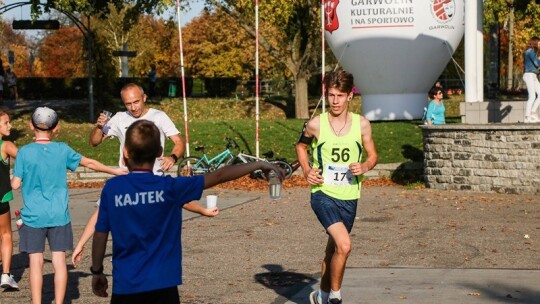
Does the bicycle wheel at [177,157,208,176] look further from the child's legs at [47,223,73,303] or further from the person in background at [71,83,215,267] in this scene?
the child's legs at [47,223,73,303]

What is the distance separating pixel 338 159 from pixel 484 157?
12180 millimetres

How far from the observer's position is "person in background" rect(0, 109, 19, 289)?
960 cm

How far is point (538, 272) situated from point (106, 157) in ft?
52.6

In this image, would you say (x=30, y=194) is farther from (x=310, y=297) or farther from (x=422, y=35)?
(x=422, y=35)

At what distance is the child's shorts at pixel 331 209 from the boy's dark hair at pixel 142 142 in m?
2.95

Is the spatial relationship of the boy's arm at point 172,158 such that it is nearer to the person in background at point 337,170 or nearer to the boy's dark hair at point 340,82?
the person in background at point 337,170

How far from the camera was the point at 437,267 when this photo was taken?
11.0 metres

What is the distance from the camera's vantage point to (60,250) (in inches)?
327

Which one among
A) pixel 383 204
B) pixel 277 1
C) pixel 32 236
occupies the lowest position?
pixel 383 204

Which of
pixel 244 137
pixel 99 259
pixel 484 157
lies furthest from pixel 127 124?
pixel 244 137

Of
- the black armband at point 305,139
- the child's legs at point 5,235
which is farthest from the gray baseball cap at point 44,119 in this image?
the child's legs at point 5,235

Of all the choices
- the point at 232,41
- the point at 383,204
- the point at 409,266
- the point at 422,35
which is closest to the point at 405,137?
the point at 422,35

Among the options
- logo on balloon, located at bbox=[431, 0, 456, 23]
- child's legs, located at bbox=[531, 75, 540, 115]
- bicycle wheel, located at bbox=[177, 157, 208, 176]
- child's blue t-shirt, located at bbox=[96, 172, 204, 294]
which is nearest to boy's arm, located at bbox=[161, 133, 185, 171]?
child's blue t-shirt, located at bbox=[96, 172, 204, 294]

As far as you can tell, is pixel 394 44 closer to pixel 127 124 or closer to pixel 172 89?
pixel 127 124
